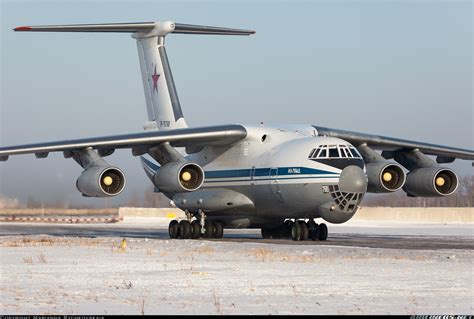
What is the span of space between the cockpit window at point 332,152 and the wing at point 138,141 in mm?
2661

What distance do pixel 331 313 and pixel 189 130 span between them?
15.2 m

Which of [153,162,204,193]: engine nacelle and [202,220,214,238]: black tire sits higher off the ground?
[153,162,204,193]: engine nacelle

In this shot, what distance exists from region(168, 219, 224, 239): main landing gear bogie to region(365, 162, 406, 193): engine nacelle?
4.56 meters

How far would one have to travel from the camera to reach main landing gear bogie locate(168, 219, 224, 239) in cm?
2531

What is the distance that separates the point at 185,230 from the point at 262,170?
307 cm

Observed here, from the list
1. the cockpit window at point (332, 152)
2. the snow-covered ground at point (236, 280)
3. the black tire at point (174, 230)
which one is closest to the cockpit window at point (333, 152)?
the cockpit window at point (332, 152)

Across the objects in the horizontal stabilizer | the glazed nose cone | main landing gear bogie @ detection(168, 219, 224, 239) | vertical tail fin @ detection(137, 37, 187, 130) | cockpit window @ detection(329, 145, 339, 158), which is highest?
the horizontal stabilizer

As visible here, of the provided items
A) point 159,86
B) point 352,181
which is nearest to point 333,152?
point 352,181

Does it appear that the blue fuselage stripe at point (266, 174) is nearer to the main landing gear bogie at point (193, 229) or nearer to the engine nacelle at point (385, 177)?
the main landing gear bogie at point (193, 229)

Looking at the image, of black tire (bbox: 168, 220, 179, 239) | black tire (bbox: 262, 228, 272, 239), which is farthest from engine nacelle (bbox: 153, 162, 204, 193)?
black tire (bbox: 262, 228, 272, 239)

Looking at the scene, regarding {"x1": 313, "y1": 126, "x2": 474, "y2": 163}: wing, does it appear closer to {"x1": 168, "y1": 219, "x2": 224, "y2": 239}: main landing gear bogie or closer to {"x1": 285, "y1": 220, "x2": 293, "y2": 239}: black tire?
{"x1": 285, "y1": 220, "x2": 293, "y2": 239}: black tire

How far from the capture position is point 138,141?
76.4 feet

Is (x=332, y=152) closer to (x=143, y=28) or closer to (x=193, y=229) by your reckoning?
(x=193, y=229)

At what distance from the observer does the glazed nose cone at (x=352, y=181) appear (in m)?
21.8
